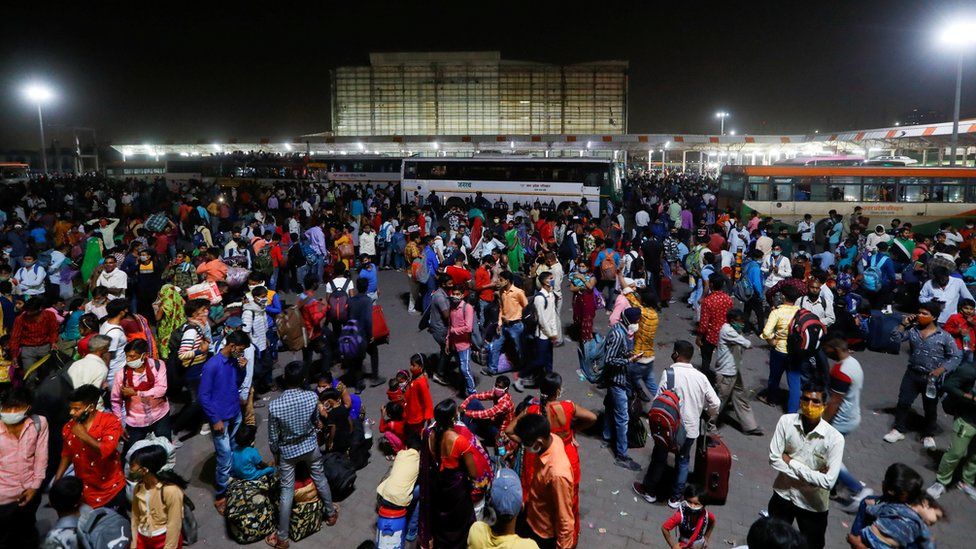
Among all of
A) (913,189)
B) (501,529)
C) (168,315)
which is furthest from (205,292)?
(913,189)

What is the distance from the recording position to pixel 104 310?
269 inches

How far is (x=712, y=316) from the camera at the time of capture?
6.46 m

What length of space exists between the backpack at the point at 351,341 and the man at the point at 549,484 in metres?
3.50

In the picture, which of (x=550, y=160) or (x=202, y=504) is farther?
(x=550, y=160)

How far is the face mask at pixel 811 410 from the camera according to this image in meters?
3.62

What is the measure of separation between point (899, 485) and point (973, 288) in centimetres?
863

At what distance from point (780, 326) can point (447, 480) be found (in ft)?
13.9

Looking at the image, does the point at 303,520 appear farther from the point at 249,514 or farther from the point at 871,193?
the point at 871,193

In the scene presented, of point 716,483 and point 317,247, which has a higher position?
point 317,247

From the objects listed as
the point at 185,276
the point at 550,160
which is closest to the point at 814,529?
the point at 185,276

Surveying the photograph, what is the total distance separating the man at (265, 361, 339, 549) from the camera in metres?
4.23

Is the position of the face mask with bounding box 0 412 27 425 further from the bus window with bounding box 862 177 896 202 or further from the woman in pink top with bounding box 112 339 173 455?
the bus window with bounding box 862 177 896 202

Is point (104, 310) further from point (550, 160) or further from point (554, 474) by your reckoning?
point (550, 160)

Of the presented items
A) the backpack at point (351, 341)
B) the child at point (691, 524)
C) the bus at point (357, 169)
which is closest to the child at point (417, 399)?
the backpack at point (351, 341)
